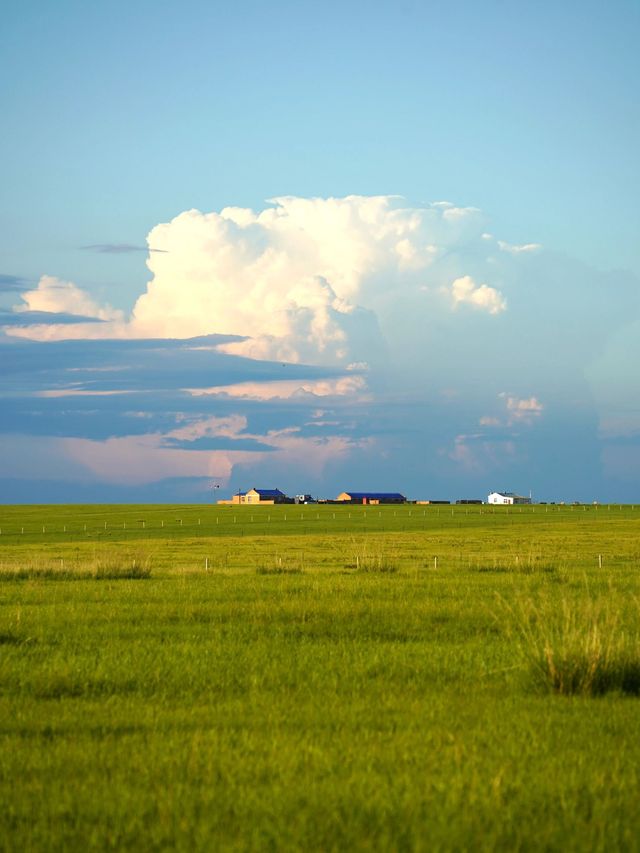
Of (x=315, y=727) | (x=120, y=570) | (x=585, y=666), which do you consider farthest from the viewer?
(x=120, y=570)

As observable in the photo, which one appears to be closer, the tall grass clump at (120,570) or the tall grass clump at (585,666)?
the tall grass clump at (585,666)

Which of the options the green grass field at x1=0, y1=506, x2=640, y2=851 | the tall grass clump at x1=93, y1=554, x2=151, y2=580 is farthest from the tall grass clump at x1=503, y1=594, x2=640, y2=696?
the tall grass clump at x1=93, y1=554, x2=151, y2=580

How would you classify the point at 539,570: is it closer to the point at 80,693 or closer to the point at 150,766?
the point at 80,693

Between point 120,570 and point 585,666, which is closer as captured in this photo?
point 585,666

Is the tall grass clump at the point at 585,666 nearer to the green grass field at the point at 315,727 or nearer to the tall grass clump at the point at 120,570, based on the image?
the green grass field at the point at 315,727

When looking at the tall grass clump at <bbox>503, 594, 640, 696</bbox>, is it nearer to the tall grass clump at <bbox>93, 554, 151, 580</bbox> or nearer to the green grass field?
the green grass field

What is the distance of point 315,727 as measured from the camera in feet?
43.0

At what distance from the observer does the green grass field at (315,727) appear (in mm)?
9172

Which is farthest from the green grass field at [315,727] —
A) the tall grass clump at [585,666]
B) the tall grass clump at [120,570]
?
the tall grass clump at [120,570]

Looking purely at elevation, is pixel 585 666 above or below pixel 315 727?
above

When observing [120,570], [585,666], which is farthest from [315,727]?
[120,570]

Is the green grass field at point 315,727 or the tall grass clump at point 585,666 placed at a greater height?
the tall grass clump at point 585,666

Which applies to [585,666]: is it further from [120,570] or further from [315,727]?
[120,570]

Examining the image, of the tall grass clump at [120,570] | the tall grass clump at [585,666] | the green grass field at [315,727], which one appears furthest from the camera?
the tall grass clump at [120,570]
